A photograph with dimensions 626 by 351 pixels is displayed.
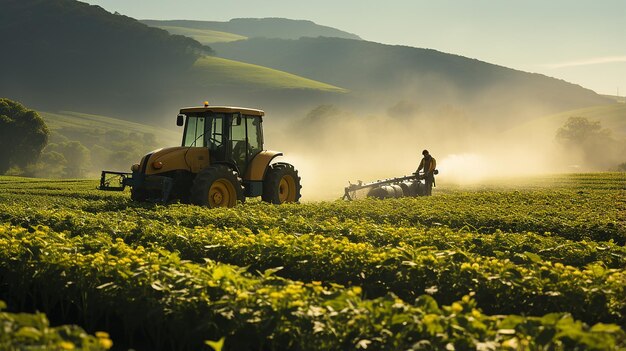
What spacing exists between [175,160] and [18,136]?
6379 centimetres

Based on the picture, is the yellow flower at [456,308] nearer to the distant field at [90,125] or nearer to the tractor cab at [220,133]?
the tractor cab at [220,133]

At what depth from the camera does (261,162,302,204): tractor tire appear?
21547mm

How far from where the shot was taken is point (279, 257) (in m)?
10.0

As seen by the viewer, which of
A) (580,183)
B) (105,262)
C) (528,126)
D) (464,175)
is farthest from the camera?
(528,126)

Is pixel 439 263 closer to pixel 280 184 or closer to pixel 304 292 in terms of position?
pixel 304 292

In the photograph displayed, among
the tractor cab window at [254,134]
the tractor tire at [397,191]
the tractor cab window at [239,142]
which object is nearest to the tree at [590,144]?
the tractor tire at [397,191]

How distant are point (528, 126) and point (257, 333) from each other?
162748 millimetres

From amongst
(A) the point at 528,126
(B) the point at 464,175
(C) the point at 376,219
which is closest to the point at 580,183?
(B) the point at 464,175

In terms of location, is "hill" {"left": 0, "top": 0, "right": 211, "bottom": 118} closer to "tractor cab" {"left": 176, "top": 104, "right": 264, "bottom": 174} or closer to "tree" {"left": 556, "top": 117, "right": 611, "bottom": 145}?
"tree" {"left": 556, "top": 117, "right": 611, "bottom": 145}

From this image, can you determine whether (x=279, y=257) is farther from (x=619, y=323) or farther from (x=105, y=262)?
(x=619, y=323)

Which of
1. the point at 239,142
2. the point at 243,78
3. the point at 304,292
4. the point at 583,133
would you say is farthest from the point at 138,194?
the point at 243,78

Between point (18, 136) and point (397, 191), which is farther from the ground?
point (18, 136)

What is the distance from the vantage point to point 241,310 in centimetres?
670

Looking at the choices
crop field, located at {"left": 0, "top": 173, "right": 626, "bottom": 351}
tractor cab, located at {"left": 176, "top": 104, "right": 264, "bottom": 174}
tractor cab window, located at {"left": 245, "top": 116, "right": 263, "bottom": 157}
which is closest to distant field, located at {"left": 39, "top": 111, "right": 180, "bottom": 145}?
tractor cab window, located at {"left": 245, "top": 116, "right": 263, "bottom": 157}
